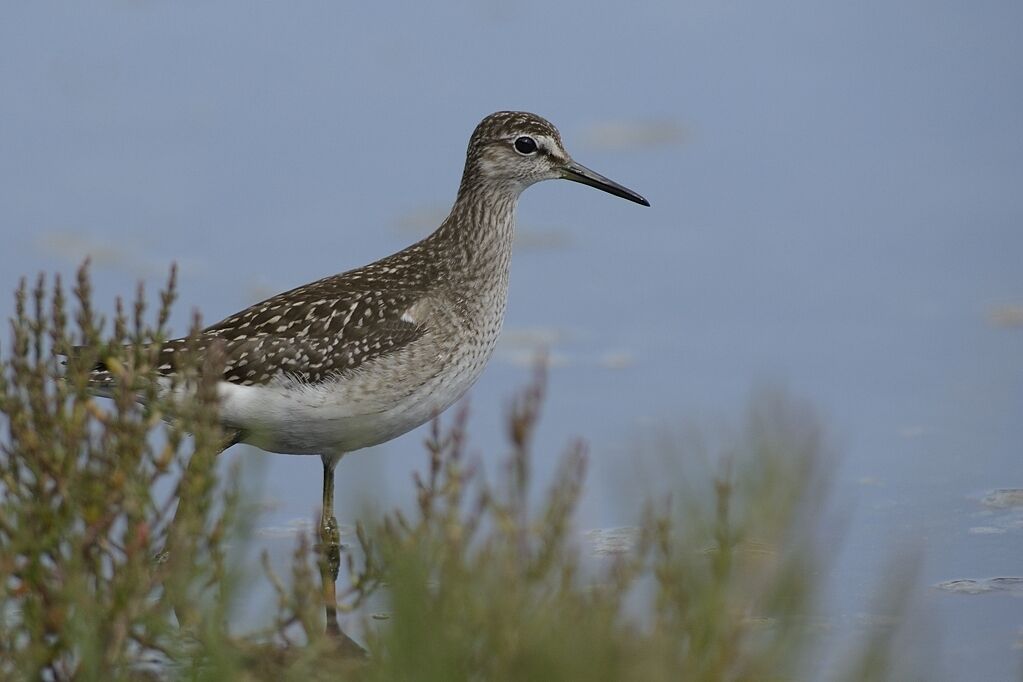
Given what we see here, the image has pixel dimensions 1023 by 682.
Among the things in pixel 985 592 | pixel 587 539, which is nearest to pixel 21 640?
pixel 587 539

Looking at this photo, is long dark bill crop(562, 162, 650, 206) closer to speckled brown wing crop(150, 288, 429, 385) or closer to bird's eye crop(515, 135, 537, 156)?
bird's eye crop(515, 135, 537, 156)

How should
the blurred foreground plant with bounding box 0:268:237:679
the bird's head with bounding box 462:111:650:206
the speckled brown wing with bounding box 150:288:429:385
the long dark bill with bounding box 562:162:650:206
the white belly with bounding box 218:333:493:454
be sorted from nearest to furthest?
the blurred foreground plant with bounding box 0:268:237:679 < the white belly with bounding box 218:333:493:454 < the speckled brown wing with bounding box 150:288:429:385 < the bird's head with bounding box 462:111:650:206 < the long dark bill with bounding box 562:162:650:206

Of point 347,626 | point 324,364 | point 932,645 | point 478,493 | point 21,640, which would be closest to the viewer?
point 932,645

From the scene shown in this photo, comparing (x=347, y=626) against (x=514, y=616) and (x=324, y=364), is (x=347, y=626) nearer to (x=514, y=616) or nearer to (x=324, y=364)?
(x=324, y=364)

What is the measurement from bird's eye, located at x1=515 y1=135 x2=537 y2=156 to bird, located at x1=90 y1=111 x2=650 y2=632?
0.39m

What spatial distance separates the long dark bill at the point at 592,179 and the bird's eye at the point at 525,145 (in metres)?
0.27

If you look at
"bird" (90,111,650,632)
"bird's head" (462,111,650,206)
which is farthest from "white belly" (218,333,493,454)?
"bird's head" (462,111,650,206)

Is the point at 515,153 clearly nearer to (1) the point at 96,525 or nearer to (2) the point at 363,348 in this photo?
(2) the point at 363,348

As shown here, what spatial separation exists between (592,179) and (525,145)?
0.50 meters

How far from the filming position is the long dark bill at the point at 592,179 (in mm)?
10703

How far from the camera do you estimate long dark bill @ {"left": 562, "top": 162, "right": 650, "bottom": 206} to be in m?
10.7

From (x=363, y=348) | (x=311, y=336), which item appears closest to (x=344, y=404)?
(x=363, y=348)

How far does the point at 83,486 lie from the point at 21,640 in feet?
4.97

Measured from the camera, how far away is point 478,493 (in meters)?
5.28
